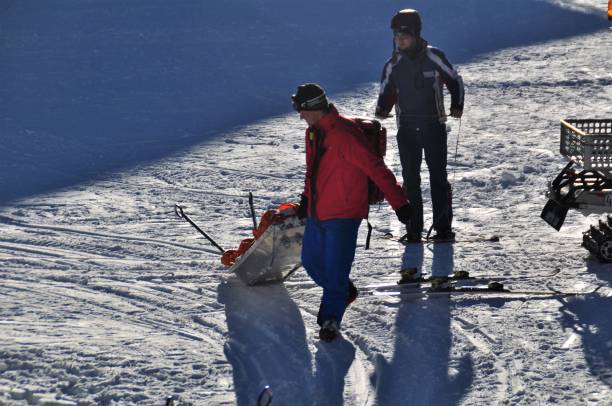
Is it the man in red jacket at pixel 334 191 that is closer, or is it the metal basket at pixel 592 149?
the man in red jacket at pixel 334 191

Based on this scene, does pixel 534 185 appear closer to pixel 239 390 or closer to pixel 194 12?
pixel 239 390

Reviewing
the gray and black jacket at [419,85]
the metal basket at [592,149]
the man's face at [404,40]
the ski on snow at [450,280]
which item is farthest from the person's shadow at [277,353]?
the metal basket at [592,149]

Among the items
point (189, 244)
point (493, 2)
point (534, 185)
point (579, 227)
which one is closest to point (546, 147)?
point (534, 185)

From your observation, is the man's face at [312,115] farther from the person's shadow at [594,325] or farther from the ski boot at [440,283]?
the person's shadow at [594,325]

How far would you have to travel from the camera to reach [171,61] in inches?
638

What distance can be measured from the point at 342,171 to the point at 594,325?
1.83 metres

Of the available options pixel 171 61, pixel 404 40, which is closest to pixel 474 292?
pixel 404 40

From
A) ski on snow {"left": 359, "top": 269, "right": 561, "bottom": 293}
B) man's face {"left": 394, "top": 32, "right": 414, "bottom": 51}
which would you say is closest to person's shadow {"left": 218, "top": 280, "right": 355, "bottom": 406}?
ski on snow {"left": 359, "top": 269, "right": 561, "bottom": 293}

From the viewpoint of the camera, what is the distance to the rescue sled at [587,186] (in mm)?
7457

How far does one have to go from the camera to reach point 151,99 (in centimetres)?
1441

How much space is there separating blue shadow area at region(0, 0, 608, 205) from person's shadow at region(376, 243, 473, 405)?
463 cm

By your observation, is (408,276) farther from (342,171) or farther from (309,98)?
(309,98)

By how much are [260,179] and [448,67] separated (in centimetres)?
307

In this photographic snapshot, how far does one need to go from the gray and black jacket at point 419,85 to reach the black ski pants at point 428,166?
9cm
